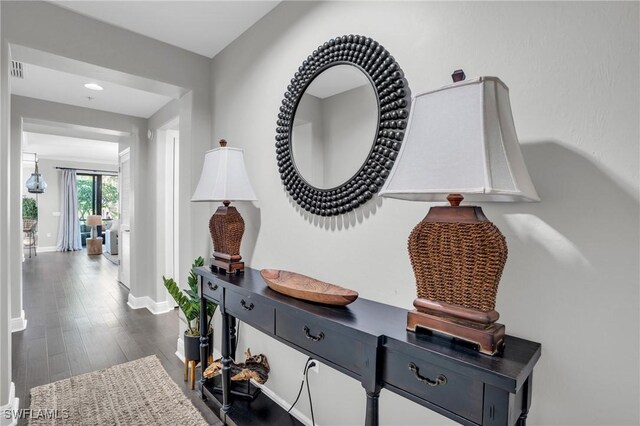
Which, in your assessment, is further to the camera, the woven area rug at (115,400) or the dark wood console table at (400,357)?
the woven area rug at (115,400)

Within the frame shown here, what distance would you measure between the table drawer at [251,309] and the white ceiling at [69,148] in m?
5.72

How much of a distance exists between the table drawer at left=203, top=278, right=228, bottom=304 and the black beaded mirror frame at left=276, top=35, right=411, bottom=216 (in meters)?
0.69

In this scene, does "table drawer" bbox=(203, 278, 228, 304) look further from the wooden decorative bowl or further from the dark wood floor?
the dark wood floor

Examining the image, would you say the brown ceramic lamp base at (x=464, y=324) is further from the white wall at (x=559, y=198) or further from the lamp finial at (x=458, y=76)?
the lamp finial at (x=458, y=76)

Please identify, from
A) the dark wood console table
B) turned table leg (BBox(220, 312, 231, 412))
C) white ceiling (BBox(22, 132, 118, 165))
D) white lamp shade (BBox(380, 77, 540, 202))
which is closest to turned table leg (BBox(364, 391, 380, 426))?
the dark wood console table

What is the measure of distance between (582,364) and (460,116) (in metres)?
0.80

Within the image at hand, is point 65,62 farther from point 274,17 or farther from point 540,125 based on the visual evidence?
point 540,125

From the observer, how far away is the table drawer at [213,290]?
192 cm

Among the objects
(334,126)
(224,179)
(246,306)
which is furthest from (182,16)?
(246,306)

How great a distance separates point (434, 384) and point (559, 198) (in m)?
0.66

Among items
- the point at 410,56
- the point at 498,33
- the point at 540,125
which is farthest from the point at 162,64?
the point at 540,125

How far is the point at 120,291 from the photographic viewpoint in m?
4.94

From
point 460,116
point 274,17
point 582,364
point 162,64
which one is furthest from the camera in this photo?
point 162,64

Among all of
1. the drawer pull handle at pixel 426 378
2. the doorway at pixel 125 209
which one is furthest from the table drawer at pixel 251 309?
the doorway at pixel 125 209
